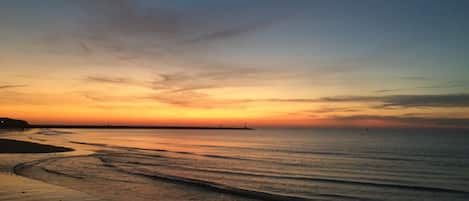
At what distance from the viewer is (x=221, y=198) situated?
19.8 meters

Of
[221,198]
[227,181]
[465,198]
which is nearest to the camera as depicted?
[221,198]

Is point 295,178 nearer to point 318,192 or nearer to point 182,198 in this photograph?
point 318,192

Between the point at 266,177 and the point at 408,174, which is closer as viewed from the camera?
the point at 266,177

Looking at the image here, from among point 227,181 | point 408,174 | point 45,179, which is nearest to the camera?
point 45,179

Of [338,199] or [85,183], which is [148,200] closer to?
[85,183]

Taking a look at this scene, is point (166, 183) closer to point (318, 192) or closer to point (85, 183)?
point (85, 183)

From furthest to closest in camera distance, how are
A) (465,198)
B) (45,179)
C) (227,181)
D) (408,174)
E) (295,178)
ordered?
1. (408,174)
2. (295,178)
3. (227,181)
4. (45,179)
5. (465,198)

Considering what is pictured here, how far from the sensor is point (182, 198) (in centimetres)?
1945

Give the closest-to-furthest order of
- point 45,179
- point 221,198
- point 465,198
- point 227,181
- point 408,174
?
1. point 221,198
2. point 465,198
3. point 45,179
4. point 227,181
5. point 408,174

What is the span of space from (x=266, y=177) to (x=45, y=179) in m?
16.0

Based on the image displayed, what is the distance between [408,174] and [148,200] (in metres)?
24.5

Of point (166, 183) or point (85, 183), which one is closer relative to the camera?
point (85, 183)

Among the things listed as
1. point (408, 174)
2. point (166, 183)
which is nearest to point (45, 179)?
point (166, 183)

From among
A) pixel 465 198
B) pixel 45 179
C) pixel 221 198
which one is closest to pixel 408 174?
A: pixel 465 198
